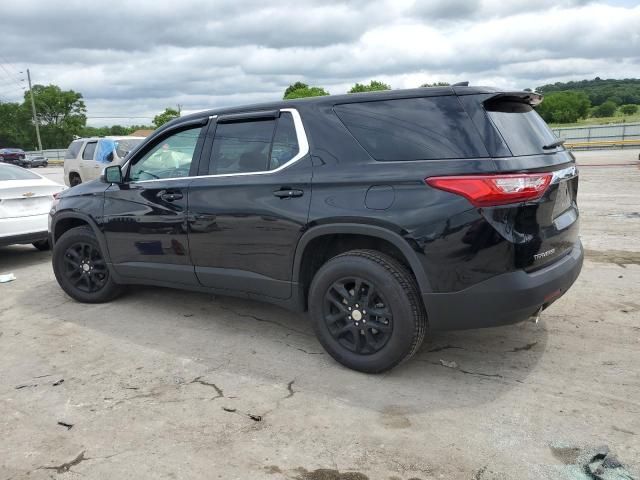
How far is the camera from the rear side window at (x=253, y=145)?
4012mm

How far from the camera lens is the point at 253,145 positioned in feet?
13.8

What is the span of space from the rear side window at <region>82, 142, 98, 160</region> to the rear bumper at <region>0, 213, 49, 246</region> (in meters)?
9.10

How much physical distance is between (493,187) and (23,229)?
246 inches

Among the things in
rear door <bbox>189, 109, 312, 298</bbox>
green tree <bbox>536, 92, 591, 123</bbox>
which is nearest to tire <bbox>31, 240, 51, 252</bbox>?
rear door <bbox>189, 109, 312, 298</bbox>

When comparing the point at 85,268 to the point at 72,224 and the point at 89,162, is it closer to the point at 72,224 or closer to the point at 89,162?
the point at 72,224

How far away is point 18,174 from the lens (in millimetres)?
7789

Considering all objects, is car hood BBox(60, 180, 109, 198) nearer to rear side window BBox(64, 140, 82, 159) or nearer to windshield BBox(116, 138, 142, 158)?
windshield BBox(116, 138, 142, 158)

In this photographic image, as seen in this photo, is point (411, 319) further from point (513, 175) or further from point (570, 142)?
point (570, 142)

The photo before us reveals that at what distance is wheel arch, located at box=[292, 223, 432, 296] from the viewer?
3.36 metres

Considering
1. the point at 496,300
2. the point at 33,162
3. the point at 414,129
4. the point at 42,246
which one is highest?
the point at 414,129

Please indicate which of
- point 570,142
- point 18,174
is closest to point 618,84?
point 570,142

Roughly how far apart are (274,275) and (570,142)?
3658 cm

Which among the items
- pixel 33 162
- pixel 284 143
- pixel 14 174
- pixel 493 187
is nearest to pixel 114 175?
pixel 284 143

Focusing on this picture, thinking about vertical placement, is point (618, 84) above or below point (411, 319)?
above
